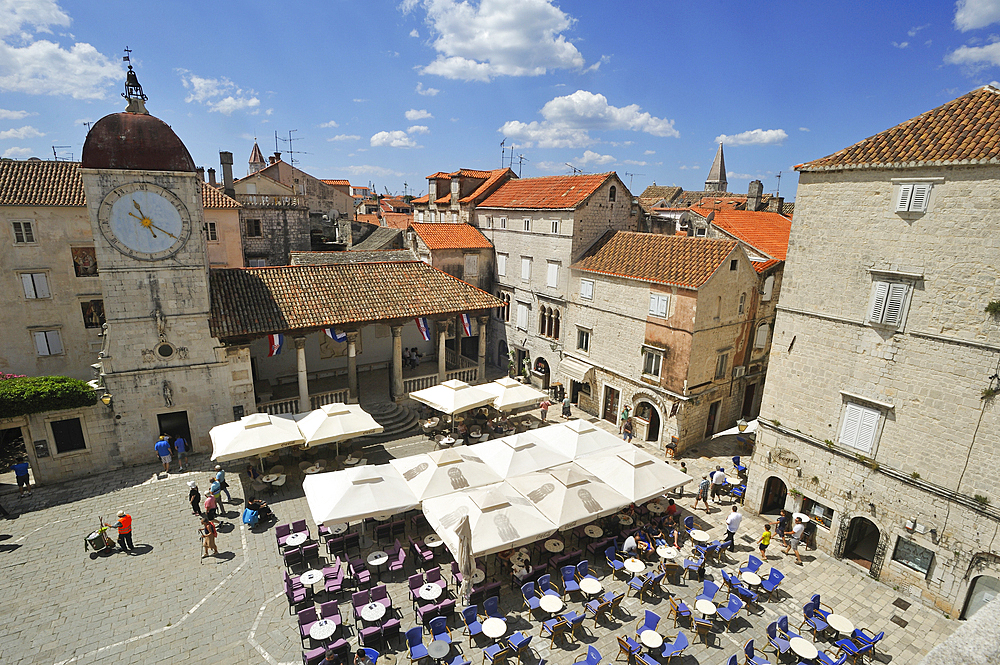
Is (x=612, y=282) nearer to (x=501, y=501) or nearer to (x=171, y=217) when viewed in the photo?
(x=501, y=501)

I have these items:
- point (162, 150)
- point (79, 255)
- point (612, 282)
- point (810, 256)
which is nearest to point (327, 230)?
point (79, 255)

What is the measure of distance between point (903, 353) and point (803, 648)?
9009 millimetres

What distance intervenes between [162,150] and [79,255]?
11.3 m

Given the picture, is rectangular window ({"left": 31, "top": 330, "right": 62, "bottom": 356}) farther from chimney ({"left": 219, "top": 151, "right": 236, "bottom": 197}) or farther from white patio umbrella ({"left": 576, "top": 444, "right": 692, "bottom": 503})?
white patio umbrella ({"left": 576, "top": 444, "right": 692, "bottom": 503})

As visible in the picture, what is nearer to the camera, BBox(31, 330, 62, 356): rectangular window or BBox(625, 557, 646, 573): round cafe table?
BBox(625, 557, 646, 573): round cafe table

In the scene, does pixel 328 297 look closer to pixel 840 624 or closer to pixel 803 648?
pixel 803 648

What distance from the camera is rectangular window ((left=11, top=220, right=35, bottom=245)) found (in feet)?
80.0

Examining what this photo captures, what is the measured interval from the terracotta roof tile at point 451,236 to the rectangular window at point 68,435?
20267 millimetres

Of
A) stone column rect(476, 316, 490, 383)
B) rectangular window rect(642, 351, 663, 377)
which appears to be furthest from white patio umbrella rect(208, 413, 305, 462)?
rectangular window rect(642, 351, 663, 377)

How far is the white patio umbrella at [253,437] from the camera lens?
18375mm

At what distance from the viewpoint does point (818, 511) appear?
57.1ft

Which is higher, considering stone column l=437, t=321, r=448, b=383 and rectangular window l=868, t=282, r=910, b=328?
rectangular window l=868, t=282, r=910, b=328

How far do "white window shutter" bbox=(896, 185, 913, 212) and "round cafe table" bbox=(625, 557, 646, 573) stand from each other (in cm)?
1333

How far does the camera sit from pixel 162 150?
19.7 m
